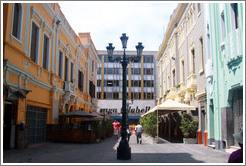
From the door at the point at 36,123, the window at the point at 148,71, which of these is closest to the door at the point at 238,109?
the door at the point at 36,123

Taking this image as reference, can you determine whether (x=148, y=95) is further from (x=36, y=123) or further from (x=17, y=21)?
(x=17, y=21)

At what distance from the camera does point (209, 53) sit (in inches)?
607

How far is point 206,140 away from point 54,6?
44.1 ft

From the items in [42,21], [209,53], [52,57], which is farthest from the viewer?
[52,57]

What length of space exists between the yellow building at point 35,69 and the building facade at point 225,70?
9551 mm

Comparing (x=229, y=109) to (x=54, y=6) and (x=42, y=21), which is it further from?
(x=54, y=6)

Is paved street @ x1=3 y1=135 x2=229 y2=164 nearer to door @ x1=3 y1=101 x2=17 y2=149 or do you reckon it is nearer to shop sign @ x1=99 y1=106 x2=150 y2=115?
door @ x1=3 y1=101 x2=17 y2=149

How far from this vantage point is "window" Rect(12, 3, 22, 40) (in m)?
12.9

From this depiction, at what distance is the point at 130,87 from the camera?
55.4m

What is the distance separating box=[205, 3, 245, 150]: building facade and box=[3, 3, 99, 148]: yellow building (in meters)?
9.55

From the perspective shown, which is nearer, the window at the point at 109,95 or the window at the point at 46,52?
the window at the point at 46,52

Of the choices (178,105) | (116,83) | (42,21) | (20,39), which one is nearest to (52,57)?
(42,21)

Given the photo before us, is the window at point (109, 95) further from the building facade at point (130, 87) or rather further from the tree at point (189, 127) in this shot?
the tree at point (189, 127)

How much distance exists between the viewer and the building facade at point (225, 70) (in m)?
11.3
